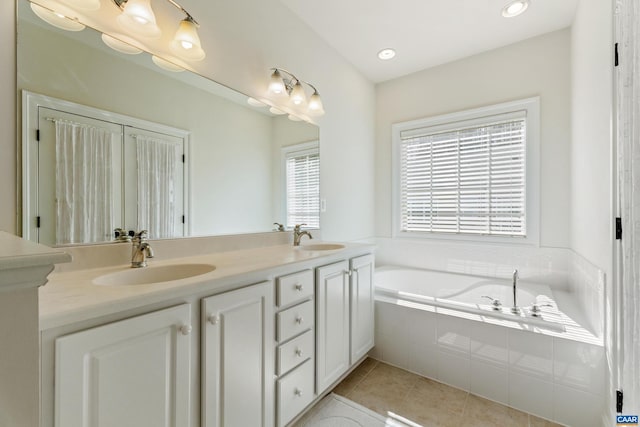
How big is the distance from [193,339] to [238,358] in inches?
9.0

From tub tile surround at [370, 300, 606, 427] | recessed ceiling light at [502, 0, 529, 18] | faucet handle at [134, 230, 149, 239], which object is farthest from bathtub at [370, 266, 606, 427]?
recessed ceiling light at [502, 0, 529, 18]

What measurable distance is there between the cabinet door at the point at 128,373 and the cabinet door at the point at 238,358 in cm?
8

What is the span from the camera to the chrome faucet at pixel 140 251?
120 cm

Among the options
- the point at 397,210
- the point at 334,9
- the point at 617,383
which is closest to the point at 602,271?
the point at 617,383

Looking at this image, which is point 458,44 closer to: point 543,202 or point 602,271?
point 543,202

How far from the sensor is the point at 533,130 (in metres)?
2.38

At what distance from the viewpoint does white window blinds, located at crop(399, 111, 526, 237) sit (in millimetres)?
2471

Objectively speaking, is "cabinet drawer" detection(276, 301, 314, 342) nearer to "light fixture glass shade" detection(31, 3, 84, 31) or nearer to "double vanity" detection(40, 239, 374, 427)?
"double vanity" detection(40, 239, 374, 427)

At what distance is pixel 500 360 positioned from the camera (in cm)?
174

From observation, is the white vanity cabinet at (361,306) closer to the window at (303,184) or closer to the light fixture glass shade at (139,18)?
the window at (303,184)

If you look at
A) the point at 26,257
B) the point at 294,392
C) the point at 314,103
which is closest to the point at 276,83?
the point at 314,103

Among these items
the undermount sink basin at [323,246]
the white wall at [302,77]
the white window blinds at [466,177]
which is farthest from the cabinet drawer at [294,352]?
the white window blinds at [466,177]

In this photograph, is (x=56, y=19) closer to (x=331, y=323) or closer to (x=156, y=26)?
(x=156, y=26)

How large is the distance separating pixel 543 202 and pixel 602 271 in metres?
1.06
